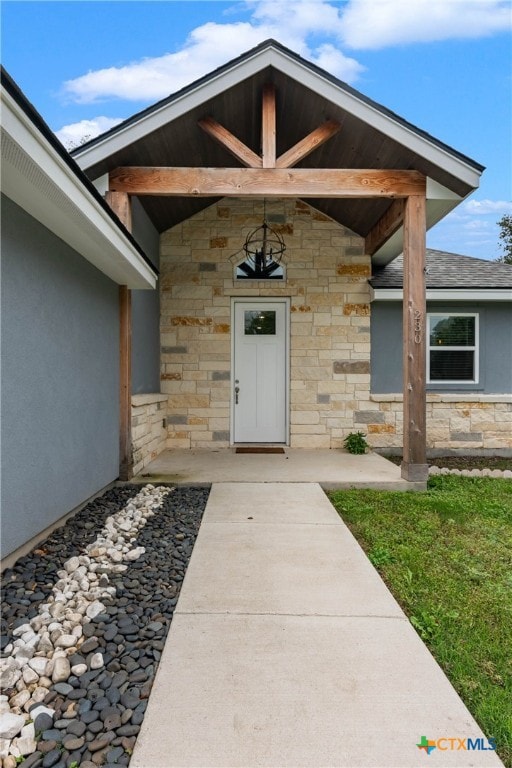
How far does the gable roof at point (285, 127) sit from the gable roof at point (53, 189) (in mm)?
1309

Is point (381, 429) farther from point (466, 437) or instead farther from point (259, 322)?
point (259, 322)

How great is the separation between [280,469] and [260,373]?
207cm

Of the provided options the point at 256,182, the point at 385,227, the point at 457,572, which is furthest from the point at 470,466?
the point at 256,182

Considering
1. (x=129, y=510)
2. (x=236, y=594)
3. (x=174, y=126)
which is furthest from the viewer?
(x=174, y=126)

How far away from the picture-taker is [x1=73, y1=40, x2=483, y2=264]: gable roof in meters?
4.27

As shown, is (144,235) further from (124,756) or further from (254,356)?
(124,756)

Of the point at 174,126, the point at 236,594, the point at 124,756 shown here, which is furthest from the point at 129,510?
the point at 174,126

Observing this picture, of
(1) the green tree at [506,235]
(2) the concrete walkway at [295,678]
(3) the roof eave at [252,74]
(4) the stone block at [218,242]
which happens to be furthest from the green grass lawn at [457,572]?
(1) the green tree at [506,235]

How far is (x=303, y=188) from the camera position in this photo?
4.50 metres

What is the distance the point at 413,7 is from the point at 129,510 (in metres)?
7.41

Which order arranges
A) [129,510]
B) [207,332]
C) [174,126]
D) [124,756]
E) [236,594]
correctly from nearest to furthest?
[124,756], [236,594], [129,510], [174,126], [207,332]

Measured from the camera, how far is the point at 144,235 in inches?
231

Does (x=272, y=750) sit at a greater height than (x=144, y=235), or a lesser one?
lesser

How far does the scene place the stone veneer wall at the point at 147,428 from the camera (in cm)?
511
